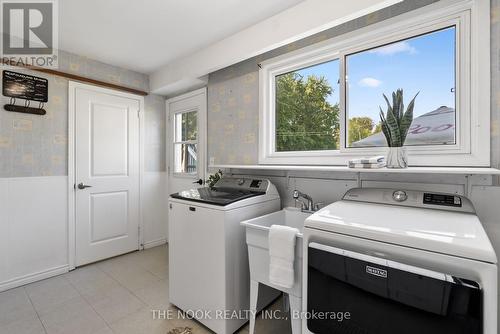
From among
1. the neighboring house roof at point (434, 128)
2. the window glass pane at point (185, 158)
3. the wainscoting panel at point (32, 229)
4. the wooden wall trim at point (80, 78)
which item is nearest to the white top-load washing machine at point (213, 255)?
the neighboring house roof at point (434, 128)

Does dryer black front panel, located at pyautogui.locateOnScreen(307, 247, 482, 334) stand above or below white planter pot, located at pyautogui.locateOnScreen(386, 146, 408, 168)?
below

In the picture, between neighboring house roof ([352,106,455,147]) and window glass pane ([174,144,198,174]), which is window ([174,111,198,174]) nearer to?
window glass pane ([174,144,198,174])

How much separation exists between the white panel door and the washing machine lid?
8.80 ft

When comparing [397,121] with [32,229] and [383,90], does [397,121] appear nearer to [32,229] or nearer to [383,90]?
[383,90]

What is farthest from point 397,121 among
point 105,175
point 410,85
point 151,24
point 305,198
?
point 105,175

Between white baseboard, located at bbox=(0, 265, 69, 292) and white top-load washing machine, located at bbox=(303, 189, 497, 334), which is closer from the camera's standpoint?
white top-load washing machine, located at bbox=(303, 189, 497, 334)

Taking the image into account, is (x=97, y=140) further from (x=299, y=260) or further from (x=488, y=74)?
(x=488, y=74)

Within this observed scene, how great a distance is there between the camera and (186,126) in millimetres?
3307

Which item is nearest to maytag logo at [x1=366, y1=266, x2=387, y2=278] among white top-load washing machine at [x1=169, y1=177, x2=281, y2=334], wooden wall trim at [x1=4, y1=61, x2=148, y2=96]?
white top-load washing machine at [x1=169, y1=177, x2=281, y2=334]

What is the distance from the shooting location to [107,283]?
2393 mm

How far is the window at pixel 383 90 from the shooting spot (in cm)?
138

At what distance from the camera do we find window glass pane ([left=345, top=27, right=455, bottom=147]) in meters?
1.51

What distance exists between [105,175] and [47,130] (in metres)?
0.73

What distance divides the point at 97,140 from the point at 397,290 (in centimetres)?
317
